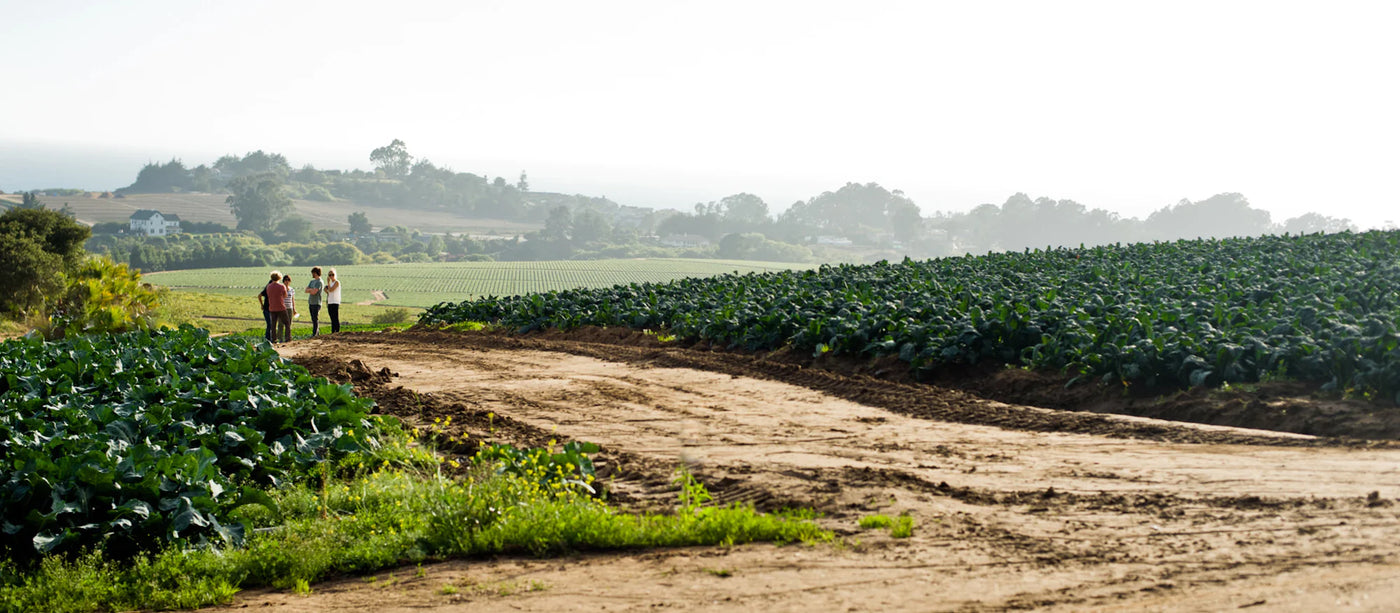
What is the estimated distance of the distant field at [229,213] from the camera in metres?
143

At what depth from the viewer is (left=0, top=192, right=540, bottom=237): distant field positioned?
470 feet

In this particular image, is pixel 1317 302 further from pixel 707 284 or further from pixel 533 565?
pixel 707 284

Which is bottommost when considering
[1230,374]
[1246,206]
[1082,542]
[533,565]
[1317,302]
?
[533,565]

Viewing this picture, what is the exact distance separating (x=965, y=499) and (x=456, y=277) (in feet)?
281

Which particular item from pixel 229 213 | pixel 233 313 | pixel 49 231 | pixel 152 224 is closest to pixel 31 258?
pixel 49 231

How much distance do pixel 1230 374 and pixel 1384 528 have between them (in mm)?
4589

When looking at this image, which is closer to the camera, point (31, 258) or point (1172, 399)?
point (1172, 399)

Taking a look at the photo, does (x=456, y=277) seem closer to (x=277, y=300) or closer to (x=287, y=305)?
(x=287, y=305)

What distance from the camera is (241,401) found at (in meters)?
8.91

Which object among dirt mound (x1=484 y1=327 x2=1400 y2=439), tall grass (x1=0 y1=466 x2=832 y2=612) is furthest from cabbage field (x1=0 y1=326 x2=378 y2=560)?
dirt mound (x1=484 y1=327 x2=1400 y2=439)

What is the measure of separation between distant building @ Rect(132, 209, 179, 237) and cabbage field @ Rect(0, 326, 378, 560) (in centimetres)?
12719

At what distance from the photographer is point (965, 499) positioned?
6.73m

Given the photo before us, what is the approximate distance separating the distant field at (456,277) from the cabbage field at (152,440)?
54286 mm

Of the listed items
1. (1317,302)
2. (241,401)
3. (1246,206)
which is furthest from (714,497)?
(1246,206)
